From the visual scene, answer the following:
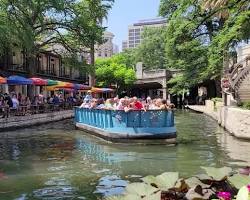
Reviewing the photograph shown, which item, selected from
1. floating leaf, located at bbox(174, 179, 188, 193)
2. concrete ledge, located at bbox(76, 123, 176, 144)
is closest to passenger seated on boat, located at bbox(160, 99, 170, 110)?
concrete ledge, located at bbox(76, 123, 176, 144)

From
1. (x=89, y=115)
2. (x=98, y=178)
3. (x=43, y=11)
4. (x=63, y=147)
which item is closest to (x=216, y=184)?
(x=98, y=178)

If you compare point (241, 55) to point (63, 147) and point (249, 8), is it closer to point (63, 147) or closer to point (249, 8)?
point (249, 8)

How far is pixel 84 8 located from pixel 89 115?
21440 millimetres

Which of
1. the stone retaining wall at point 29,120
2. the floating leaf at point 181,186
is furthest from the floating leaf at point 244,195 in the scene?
the stone retaining wall at point 29,120

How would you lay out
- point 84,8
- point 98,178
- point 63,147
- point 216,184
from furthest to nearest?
point 84,8 → point 63,147 → point 98,178 → point 216,184

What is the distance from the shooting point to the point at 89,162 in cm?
1580

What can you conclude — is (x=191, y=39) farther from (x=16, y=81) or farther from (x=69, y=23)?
(x=16, y=81)

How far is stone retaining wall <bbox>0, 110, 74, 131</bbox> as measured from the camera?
93.2 ft

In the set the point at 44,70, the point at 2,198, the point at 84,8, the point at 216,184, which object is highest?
the point at 84,8

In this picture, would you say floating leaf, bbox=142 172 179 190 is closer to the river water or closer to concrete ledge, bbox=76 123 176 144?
the river water

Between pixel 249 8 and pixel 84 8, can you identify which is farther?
pixel 84 8

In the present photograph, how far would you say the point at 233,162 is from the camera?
50.8 ft

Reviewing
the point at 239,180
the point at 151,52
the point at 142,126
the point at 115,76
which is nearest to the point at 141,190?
the point at 239,180

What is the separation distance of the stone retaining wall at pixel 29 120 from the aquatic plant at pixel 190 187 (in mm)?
22587
